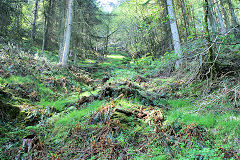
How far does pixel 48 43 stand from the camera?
20812 mm

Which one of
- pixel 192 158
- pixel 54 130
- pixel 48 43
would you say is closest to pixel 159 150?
pixel 192 158

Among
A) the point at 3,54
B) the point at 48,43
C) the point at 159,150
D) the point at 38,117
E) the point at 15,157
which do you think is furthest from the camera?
→ the point at 48,43

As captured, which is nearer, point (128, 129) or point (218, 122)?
point (218, 122)

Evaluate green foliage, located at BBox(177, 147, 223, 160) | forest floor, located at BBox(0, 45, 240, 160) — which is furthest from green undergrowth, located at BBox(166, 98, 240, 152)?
green foliage, located at BBox(177, 147, 223, 160)

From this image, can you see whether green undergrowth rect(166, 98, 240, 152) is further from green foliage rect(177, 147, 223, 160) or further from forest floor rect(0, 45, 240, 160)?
green foliage rect(177, 147, 223, 160)

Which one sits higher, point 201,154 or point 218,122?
point 218,122

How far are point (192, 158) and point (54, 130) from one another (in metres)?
3.23

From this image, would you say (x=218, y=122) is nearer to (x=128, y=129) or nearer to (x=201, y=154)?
(x=201, y=154)

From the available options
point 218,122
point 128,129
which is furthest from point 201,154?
point 128,129

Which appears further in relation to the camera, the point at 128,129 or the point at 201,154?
the point at 128,129

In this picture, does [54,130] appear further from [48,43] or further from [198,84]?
[48,43]

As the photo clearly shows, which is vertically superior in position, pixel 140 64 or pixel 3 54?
pixel 3 54

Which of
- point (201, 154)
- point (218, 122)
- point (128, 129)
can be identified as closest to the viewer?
point (201, 154)

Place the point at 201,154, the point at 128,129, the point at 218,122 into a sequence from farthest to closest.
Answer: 1. the point at 128,129
2. the point at 218,122
3. the point at 201,154
